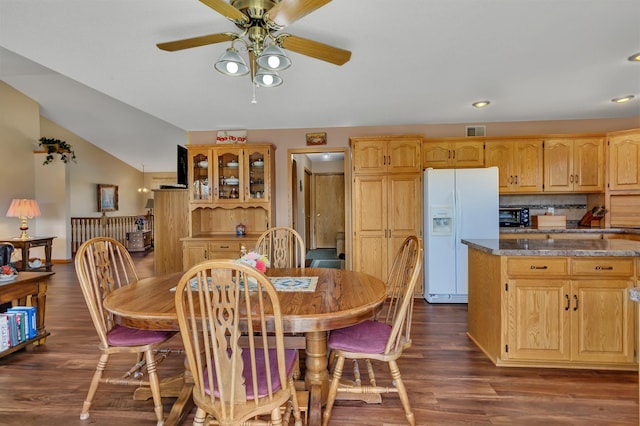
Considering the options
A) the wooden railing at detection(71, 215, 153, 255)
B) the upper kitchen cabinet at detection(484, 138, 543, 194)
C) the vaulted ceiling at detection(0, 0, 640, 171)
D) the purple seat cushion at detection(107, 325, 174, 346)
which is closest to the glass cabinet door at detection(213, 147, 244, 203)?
the vaulted ceiling at detection(0, 0, 640, 171)

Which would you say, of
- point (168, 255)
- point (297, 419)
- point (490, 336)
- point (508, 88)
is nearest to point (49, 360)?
point (297, 419)

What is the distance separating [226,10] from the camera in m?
1.50

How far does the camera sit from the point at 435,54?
8.20 feet

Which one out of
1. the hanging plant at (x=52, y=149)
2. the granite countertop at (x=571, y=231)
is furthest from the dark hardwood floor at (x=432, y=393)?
the hanging plant at (x=52, y=149)

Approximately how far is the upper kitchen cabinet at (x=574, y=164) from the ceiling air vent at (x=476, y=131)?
2.45ft

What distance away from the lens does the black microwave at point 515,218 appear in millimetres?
4250

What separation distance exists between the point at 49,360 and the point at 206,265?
7.67 feet

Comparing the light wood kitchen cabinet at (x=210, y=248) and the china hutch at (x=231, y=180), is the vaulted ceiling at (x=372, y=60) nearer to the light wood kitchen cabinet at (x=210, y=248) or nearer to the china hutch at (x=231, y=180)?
the china hutch at (x=231, y=180)

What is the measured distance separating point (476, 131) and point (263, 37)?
3667mm

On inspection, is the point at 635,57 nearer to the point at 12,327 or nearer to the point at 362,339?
the point at 362,339

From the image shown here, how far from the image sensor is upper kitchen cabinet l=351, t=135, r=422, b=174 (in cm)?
410

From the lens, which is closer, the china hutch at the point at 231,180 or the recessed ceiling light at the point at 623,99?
the recessed ceiling light at the point at 623,99

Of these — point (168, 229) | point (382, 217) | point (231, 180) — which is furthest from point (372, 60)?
point (168, 229)

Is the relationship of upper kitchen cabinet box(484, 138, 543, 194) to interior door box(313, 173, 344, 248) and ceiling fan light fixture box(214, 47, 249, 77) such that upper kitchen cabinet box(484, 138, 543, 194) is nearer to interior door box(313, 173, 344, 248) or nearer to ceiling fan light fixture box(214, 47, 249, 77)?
ceiling fan light fixture box(214, 47, 249, 77)
